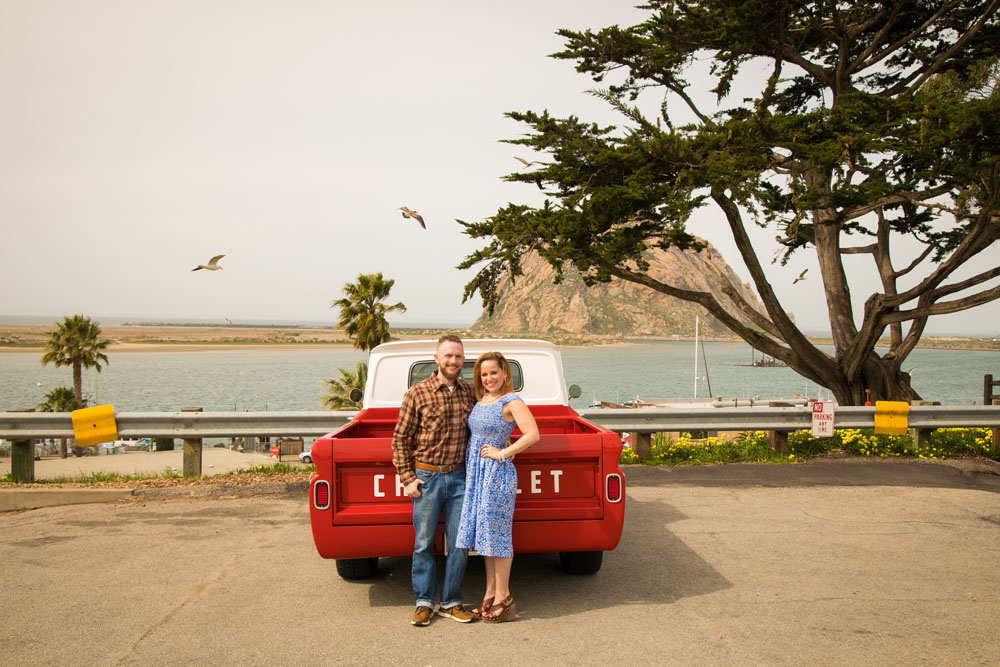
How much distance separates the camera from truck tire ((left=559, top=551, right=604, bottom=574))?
206 inches

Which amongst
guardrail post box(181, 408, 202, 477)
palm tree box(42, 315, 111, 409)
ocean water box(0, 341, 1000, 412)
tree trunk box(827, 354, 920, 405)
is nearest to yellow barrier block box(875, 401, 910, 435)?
tree trunk box(827, 354, 920, 405)

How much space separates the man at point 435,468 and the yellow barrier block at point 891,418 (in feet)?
22.8

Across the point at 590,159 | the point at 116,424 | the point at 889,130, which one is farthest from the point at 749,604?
the point at 590,159

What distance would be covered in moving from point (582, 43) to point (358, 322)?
2108 centimetres

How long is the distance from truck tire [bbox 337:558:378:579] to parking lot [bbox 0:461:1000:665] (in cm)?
6

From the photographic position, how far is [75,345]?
4131 centimetres

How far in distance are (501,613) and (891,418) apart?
7063 millimetres

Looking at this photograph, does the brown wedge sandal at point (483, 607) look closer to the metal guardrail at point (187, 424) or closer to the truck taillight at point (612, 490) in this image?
the truck taillight at point (612, 490)

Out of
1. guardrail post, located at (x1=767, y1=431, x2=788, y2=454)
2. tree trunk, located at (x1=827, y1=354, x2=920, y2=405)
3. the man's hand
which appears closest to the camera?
the man's hand

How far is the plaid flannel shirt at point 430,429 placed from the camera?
14.8 ft

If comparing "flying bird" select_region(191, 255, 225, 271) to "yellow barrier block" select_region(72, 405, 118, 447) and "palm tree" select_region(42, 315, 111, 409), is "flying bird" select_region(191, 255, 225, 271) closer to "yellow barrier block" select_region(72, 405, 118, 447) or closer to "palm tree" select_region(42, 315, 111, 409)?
"yellow barrier block" select_region(72, 405, 118, 447)

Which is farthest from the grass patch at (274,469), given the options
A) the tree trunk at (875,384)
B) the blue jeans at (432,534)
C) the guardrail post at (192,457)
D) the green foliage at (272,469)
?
the tree trunk at (875,384)

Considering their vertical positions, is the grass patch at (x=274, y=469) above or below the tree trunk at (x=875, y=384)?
below

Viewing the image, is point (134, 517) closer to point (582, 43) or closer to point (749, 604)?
point (749, 604)
